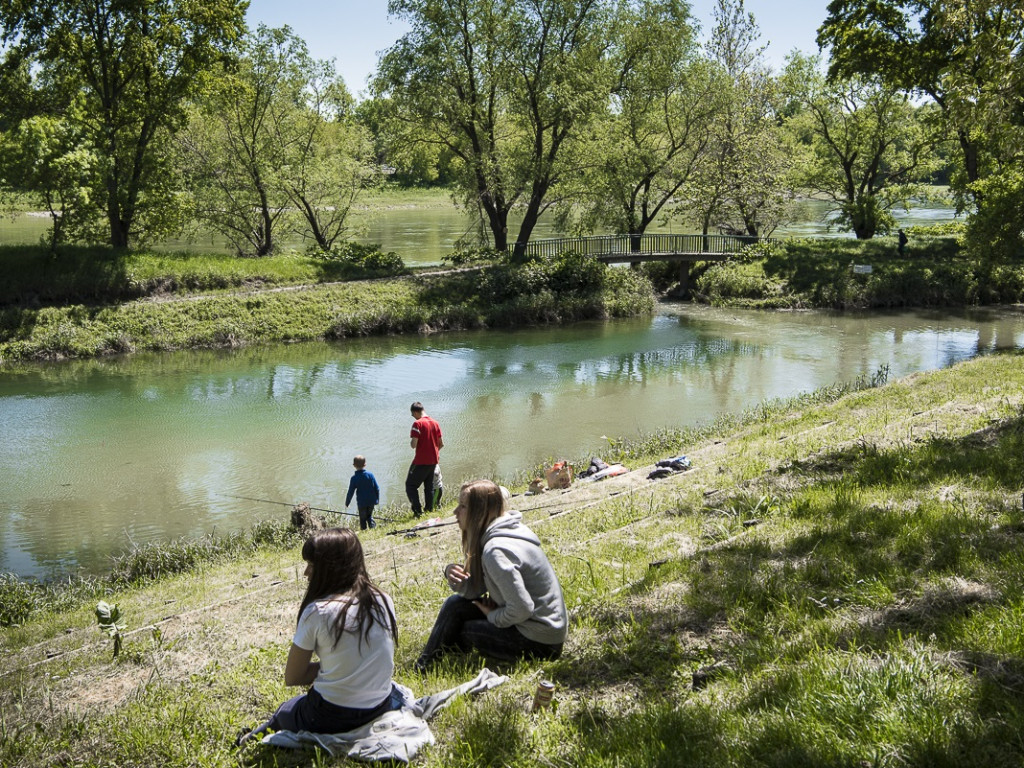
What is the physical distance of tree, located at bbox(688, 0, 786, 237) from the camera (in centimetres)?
3831

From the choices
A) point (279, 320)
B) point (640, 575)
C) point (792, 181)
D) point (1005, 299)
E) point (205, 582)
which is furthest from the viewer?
point (792, 181)

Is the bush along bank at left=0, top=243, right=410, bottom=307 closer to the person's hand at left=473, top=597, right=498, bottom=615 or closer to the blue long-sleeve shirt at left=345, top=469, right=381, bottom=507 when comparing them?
the blue long-sleeve shirt at left=345, top=469, right=381, bottom=507

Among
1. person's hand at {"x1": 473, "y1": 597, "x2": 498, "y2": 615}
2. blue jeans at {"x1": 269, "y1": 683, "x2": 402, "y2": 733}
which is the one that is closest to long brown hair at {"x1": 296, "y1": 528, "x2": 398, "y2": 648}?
blue jeans at {"x1": 269, "y1": 683, "x2": 402, "y2": 733}

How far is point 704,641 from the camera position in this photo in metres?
5.55

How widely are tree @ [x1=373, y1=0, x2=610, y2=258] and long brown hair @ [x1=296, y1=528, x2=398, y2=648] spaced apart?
3021cm

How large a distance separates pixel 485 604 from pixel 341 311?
82.4 ft

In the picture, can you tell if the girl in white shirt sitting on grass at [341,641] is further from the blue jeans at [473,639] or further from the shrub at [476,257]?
the shrub at [476,257]

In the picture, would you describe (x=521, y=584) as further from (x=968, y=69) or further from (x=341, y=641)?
(x=968, y=69)

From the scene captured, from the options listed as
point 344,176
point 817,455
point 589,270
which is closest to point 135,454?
point 817,455

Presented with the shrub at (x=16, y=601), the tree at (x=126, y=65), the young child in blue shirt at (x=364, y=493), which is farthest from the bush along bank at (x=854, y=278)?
the shrub at (x=16, y=601)

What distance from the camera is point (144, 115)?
29.8 metres

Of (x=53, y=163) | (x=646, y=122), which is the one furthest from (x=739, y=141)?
(x=53, y=163)

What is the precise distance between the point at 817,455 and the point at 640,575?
4285mm

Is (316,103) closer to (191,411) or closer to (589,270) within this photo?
(589,270)
